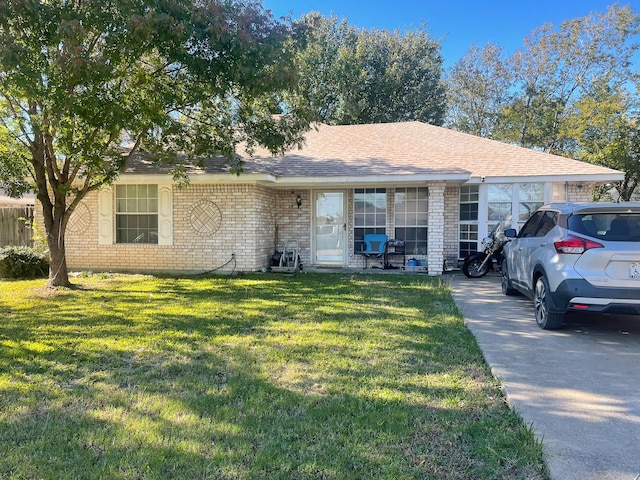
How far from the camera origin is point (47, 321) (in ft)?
19.8

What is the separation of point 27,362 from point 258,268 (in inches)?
268

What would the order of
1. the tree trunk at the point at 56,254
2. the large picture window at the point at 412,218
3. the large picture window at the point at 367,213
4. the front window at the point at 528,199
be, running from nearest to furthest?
the tree trunk at the point at 56,254, the front window at the point at 528,199, the large picture window at the point at 412,218, the large picture window at the point at 367,213

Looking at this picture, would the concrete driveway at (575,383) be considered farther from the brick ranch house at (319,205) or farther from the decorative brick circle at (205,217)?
the decorative brick circle at (205,217)

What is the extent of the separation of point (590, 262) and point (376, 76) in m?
21.1

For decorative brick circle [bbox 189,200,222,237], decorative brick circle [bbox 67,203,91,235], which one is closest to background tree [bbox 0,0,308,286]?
decorative brick circle [bbox 189,200,222,237]

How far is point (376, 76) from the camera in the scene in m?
23.9

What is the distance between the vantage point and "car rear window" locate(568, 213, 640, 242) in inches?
196

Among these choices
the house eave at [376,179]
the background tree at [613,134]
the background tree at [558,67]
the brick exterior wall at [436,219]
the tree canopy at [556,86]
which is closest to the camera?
the house eave at [376,179]

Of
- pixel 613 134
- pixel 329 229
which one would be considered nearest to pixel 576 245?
pixel 329 229

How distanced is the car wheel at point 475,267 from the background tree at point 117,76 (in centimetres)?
527

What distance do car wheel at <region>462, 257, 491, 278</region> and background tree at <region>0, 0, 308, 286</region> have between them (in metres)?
5.27

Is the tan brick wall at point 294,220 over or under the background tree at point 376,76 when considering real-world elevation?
under

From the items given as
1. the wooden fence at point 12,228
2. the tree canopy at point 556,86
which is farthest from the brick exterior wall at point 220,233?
the tree canopy at point 556,86

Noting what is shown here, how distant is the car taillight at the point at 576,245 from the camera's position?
16.1 ft
